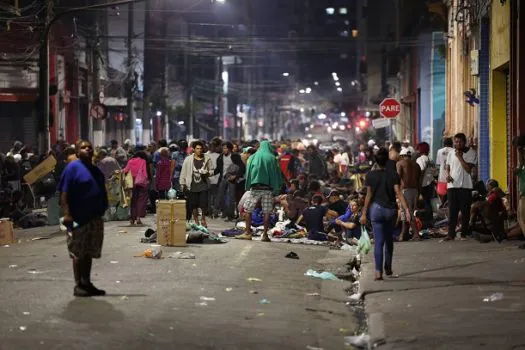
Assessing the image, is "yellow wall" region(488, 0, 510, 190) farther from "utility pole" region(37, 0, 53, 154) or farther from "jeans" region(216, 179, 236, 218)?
"utility pole" region(37, 0, 53, 154)

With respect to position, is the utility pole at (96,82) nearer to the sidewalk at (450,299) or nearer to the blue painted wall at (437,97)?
the blue painted wall at (437,97)

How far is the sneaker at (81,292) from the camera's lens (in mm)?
11562

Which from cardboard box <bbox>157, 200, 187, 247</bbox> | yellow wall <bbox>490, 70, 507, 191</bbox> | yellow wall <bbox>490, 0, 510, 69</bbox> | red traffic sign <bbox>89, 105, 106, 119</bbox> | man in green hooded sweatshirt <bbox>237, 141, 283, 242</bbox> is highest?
yellow wall <bbox>490, 0, 510, 69</bbox>

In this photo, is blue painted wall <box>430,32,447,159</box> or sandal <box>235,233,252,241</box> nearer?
sandal <box>235,233,252,241</box>

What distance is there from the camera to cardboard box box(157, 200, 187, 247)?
17.4 m

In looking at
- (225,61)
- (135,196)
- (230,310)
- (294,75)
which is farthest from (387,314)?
(294,75)

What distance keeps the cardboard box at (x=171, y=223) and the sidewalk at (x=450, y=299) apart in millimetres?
3178

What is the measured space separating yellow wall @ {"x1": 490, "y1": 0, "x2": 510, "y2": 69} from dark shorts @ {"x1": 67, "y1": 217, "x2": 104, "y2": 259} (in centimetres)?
1198

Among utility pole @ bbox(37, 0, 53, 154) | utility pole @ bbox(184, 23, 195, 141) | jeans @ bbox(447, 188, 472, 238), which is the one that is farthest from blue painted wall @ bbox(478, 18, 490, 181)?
utility pole @ bbox(184, 23, 195, 141)

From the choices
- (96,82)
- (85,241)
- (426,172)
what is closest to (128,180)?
(426,172)

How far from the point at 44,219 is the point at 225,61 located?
9573cm

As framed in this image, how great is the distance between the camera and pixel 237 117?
122250 millimetres

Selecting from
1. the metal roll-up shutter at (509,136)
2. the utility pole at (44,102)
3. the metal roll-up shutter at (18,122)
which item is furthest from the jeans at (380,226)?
the metal roll-up shutter at (18,122)

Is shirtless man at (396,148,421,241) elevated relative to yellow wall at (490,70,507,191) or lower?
lower
